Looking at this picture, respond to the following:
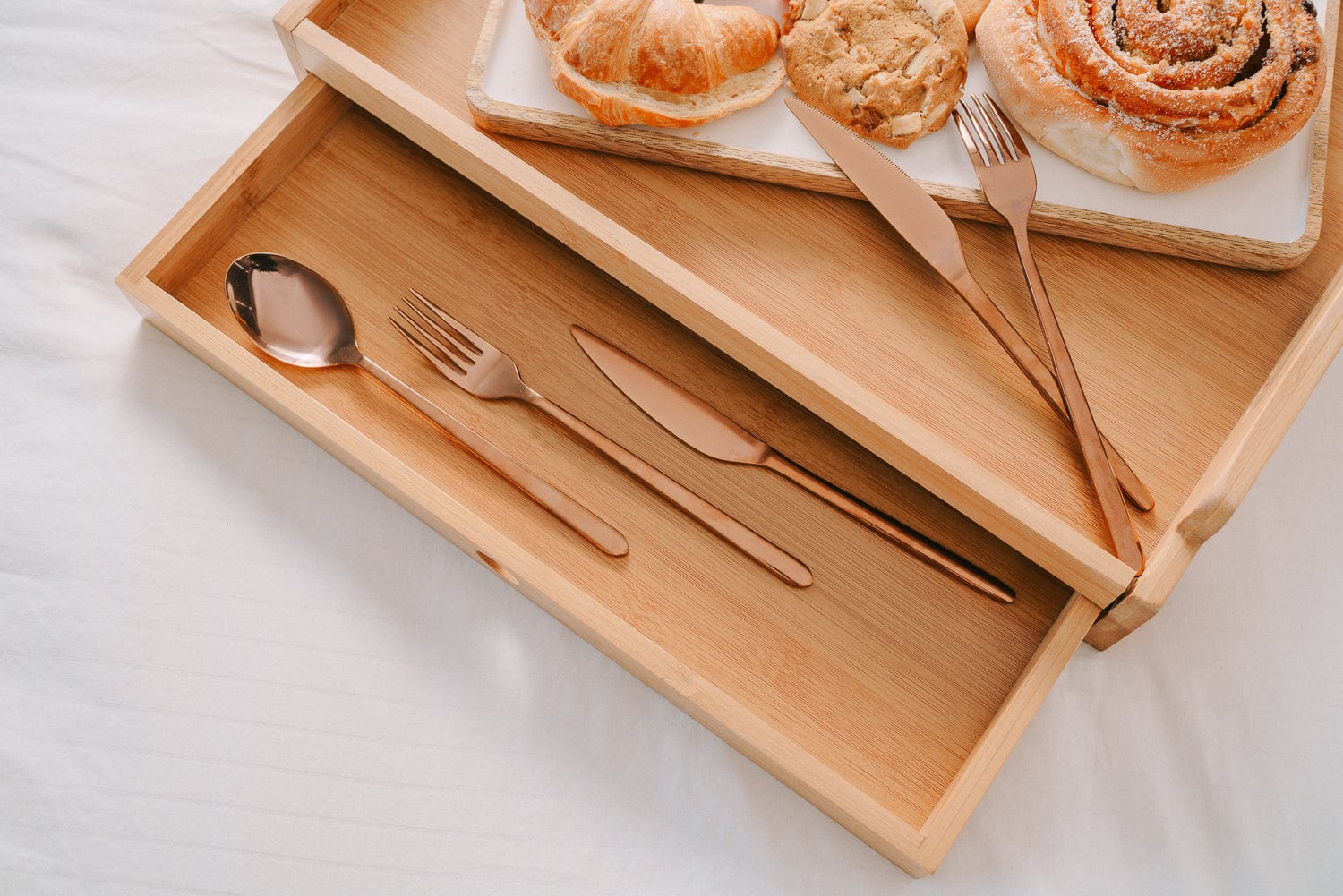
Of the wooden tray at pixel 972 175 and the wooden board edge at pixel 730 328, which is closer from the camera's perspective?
the wooden board edge at pixel 730 328

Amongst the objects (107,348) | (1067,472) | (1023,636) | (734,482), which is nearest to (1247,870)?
(1023,636)

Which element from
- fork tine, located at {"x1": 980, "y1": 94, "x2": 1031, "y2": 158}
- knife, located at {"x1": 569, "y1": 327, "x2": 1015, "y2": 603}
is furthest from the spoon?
fork tine, located at {"x1": 980, "y1": 94, "x2": 1031, "y2": 158}

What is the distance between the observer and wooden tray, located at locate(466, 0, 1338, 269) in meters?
0.82

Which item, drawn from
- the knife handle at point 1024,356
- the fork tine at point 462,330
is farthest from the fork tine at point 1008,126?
the fork tine at point 462,330

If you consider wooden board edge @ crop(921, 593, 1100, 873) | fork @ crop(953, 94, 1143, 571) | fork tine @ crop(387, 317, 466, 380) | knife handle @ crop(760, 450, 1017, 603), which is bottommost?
wooden board edge @ crop(921, 593, 1100, 873)

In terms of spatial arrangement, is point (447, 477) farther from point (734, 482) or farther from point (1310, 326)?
point (1310, 326)

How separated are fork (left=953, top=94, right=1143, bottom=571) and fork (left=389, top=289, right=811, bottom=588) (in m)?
0.25

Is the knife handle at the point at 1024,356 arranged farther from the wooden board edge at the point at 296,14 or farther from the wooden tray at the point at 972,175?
the wooden board edge at the point at 296,14

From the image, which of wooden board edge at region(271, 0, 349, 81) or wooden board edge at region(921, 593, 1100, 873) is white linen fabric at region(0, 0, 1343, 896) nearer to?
wooden board edge at region(921, 593, 1100, 873)

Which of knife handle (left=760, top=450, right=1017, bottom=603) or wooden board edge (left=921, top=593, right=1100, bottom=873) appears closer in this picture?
wooden board edge (left=921, top=593, right=1100, bottom=873)

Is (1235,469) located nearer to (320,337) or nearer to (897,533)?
(897,533)

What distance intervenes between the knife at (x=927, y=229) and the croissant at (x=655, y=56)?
55mm

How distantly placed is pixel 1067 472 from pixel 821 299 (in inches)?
9.4

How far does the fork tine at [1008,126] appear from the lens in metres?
0.81
